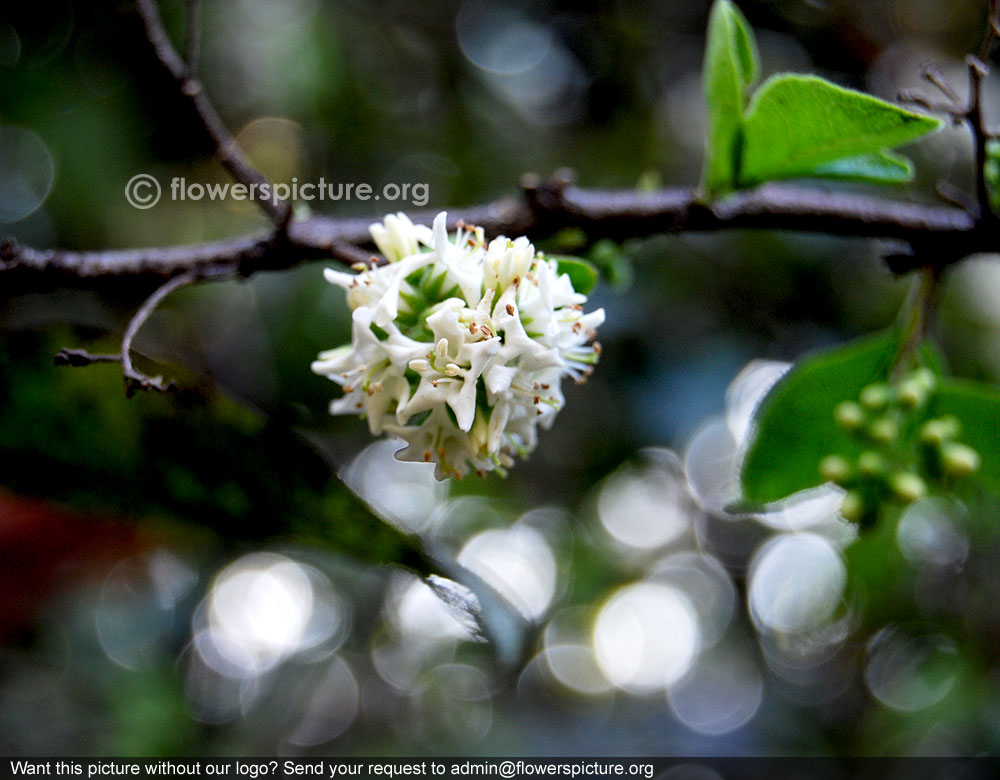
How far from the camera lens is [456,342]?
89 centimetres

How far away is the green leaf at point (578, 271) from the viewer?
0.96 meters

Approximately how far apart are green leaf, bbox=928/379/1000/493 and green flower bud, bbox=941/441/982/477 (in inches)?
2.1

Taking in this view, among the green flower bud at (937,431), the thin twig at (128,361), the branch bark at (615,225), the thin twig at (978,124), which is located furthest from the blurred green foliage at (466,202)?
the thin twig at (128,361)

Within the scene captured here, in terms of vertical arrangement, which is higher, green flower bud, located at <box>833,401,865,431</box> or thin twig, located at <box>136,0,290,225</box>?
thin twig, located at <box>136,0,290,225</box>

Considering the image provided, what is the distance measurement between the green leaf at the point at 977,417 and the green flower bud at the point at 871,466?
0.53 ft

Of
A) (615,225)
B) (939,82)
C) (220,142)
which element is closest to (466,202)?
(615,225)

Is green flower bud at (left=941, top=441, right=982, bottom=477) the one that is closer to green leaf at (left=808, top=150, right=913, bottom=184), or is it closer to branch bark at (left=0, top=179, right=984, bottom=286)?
branch bark at (left=0, top=179, right=984, bottom=286)

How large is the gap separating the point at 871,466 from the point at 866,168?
43 cm

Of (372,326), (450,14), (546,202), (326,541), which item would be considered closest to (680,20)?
(450,14)

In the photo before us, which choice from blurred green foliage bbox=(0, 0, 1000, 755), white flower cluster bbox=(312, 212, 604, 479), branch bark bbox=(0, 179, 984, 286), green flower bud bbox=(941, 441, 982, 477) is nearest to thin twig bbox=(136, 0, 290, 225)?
branch bark bbox=(0, 179, 984, 286)

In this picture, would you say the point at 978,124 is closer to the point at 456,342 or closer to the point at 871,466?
the point at 871,466

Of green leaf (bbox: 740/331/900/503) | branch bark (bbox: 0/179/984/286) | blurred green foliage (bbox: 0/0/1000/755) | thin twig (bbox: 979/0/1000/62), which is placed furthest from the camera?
blurred green foliage (bbox: 0/0/1000/755)

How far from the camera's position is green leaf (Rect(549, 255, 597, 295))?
37.9 inches

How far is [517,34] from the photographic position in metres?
3.04
